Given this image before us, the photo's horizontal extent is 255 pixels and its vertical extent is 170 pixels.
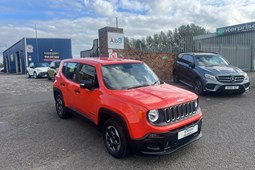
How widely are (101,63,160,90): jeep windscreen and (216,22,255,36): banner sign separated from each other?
74.3 feet

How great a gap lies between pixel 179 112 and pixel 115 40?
8.74 meters

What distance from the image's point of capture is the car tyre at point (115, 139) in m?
3.37

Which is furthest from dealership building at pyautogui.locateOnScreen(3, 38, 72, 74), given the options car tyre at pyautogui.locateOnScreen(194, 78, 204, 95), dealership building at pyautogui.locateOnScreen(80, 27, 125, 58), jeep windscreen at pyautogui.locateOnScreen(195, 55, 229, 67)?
car tyre at pyautogui.locateOnScreen(194, 78, 204, 95)

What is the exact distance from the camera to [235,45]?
760 inches

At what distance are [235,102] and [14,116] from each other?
23.7ft

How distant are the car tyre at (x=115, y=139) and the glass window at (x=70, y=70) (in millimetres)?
1878

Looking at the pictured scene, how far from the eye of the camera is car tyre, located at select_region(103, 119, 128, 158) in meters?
3.37

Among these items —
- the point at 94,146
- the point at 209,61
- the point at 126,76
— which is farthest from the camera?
the point at 209,61

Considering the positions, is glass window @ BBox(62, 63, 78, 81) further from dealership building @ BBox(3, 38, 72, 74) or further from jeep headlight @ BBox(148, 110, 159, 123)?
dealership building @ BBox(3, 38, 72, 74)

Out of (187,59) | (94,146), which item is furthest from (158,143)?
(187,59)

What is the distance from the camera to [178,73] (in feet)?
34.9

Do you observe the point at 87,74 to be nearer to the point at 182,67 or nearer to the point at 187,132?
the point at 187,132

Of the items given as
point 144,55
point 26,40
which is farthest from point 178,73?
point 26,40

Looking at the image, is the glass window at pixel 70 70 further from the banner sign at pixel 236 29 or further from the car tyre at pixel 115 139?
the banner sign at pixel 236 29
